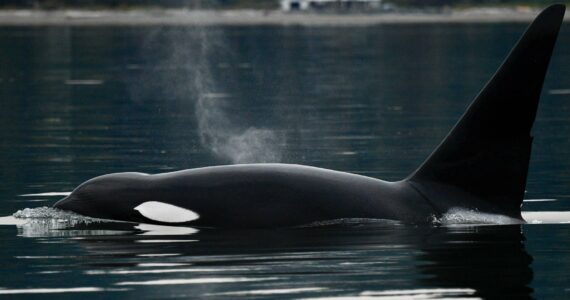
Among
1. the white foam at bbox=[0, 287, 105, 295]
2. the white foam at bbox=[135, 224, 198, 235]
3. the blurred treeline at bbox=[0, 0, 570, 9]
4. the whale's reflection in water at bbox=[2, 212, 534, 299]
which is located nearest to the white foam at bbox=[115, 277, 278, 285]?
the whale's reflection in water at bbox=[2, 212, 534, 299]

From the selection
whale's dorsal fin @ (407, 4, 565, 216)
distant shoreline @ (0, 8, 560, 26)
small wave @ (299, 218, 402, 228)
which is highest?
whale's dorsal fin @ (407, 4, 565, 216)

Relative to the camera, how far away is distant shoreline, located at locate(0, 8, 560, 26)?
14162cm

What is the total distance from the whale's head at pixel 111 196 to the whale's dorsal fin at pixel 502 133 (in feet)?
7.79

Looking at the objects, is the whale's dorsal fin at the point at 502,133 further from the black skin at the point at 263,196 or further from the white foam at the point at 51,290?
the white foam at the point at 51,290

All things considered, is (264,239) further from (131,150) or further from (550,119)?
(550,119)

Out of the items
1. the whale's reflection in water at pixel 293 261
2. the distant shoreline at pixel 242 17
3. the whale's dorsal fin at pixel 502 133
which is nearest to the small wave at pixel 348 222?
the whale's reflection in water at pixel 293 261

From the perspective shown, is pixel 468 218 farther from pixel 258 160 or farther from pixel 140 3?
pixel 140 3

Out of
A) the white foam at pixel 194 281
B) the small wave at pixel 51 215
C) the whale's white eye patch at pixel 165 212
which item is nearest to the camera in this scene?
the white foam at pixel 194 281

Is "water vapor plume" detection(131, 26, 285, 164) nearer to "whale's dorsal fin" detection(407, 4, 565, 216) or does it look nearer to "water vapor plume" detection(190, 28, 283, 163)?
"water vapor plume" detection(190, 28, 283, 163)

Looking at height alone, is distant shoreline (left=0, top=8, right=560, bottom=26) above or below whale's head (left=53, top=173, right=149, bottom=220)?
below

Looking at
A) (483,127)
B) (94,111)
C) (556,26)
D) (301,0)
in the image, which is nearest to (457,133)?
(483,127)

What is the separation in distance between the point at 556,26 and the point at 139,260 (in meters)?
3.90

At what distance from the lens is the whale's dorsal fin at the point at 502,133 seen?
42.3 ft

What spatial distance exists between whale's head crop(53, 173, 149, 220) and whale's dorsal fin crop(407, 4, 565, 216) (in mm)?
2373
